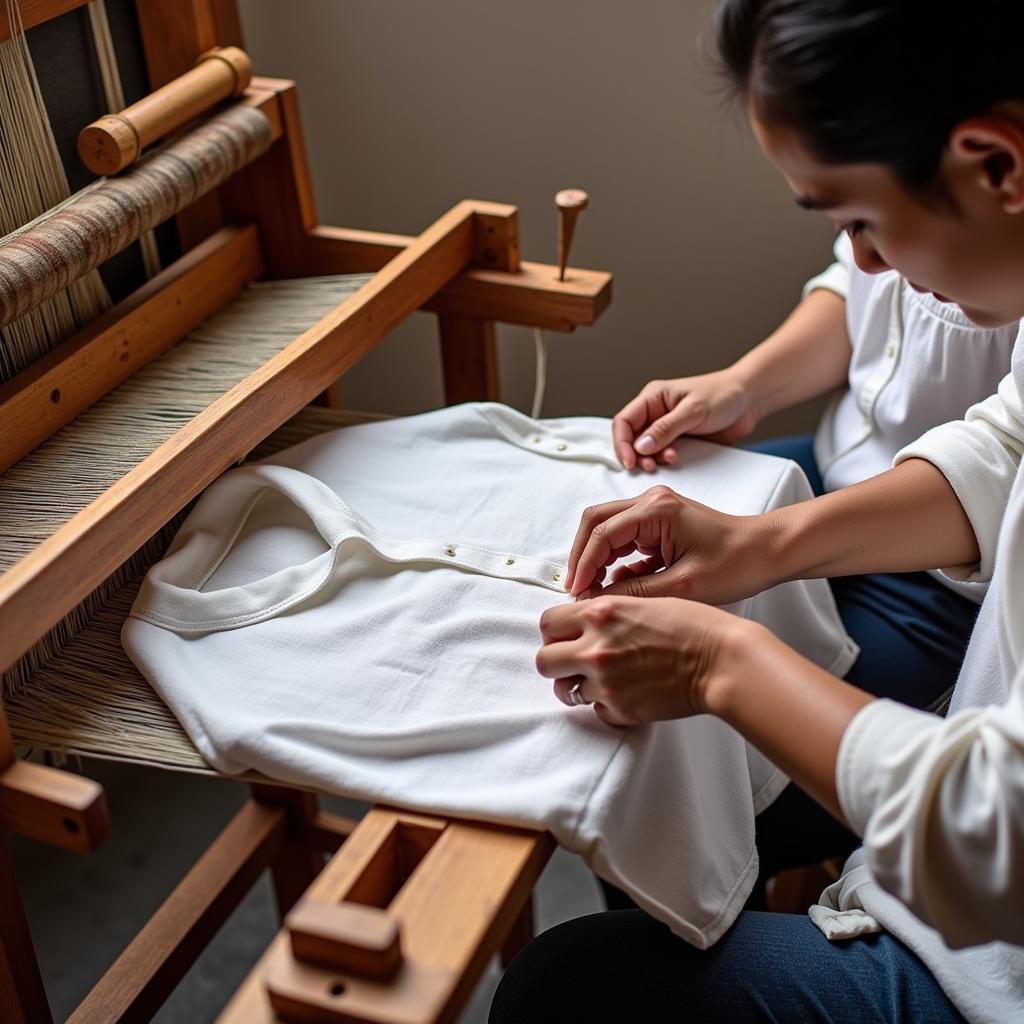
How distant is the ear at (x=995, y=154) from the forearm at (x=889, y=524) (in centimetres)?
32

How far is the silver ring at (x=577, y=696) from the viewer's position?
793 millimetres

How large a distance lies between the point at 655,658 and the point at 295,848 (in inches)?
34.9

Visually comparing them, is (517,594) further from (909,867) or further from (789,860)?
(789,860)

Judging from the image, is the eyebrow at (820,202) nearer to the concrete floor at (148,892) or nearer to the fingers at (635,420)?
the fingers at (635,420)

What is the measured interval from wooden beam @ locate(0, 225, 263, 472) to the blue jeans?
22.2 inches

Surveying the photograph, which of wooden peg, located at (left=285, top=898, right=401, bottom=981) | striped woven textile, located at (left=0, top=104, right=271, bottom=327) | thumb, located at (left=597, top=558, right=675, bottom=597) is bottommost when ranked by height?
wooden peg, located at (left=285, top=898, right=401, bottom=981)

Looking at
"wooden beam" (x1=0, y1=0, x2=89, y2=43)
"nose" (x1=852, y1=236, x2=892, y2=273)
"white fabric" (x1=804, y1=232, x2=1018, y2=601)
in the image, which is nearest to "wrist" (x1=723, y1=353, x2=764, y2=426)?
"white fabric" (x1=804, y1=232, x2=1018, y2=601)

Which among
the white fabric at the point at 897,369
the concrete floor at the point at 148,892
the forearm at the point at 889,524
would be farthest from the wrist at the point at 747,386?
the concrete floor at the point at 148,892

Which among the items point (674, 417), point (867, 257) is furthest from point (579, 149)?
point (867, 257)

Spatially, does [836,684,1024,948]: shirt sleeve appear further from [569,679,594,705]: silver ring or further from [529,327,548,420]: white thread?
[529,327,548,420]: white thread

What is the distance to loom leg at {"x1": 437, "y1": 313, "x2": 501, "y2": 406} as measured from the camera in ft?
4.20

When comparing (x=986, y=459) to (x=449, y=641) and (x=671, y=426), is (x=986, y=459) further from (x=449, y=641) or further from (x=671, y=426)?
(x=449, y=641)

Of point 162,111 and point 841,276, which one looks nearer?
point 162,111

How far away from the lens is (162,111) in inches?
41.6
